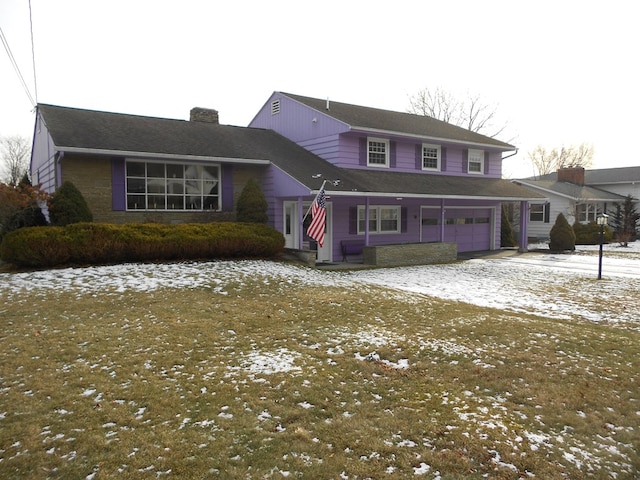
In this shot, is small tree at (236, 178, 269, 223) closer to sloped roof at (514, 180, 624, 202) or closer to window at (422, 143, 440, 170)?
window at (422, 143, 440, 170)

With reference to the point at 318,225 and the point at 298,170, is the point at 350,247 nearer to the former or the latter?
the point at 298,170

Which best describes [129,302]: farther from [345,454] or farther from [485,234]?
[485,234]

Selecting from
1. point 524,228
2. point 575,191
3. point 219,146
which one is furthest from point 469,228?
point 575,191

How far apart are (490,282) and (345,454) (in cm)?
1102

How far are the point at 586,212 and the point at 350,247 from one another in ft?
79.2

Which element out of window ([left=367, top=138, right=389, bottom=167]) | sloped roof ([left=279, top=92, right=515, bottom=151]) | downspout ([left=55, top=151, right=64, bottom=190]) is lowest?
downspout ([left=55, top=151, right=64, bottom=190])

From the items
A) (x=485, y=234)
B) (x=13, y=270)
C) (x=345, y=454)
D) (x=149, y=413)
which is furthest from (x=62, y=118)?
(x=485, y=234)

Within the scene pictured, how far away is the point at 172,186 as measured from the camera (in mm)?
16469

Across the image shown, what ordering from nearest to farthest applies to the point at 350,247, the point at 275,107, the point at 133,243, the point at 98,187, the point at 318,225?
the point at 133,243, the point at 318,225, the point at 98,187, the point at 350,247, the point at 275,107

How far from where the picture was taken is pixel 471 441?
4.48 metres

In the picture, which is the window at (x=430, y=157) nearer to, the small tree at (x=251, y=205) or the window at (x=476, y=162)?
the window at (x=476, y=162)

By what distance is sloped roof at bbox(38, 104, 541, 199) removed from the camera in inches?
599

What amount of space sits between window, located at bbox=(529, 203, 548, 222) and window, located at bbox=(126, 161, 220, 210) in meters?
25.7

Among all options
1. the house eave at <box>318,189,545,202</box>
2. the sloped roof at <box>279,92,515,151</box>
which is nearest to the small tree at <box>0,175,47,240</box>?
the house eave at <box>318,189,545,202</box>
